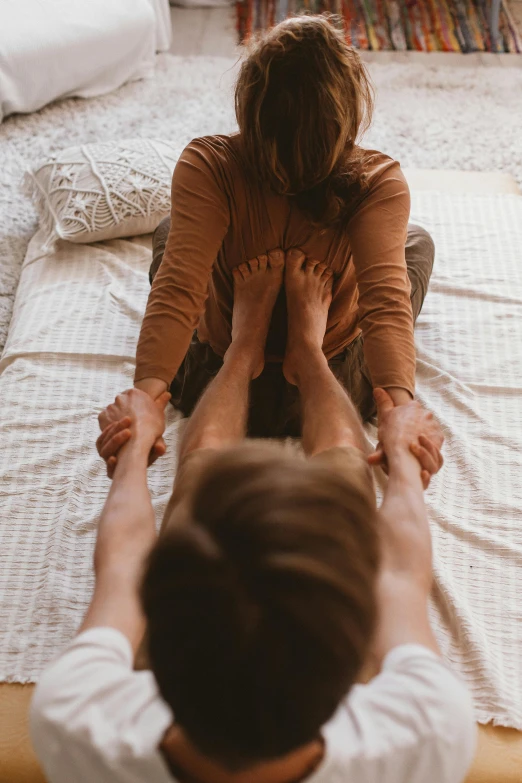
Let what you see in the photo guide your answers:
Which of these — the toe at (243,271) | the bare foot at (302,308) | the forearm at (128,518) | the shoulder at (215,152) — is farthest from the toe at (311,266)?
the forearm at (128,518)

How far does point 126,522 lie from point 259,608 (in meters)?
0.51

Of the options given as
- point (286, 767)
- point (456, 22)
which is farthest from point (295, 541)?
point (456, 22)

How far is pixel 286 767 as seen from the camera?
64 cm

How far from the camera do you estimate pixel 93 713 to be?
701mm

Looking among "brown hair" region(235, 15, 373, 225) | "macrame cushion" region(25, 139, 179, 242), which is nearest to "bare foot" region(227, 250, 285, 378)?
"brown hair" region(235, 15, 373, 225)

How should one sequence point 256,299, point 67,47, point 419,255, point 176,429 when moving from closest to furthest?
point 256,299
point 176,429
point 419,255
point 67,47

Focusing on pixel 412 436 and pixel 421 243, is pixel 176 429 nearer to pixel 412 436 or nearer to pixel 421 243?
pixel 412 436

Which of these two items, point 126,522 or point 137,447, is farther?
point 137,447

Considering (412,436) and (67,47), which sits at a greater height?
→ (67,47)

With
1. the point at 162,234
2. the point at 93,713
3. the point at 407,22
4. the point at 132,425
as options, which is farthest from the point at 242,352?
the point at 407,22

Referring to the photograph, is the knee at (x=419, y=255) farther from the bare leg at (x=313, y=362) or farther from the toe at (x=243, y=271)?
the toe at (x=243, y=271)

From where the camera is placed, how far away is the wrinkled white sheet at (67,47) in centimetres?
239

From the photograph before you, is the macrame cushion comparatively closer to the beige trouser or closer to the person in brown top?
the beige trouser

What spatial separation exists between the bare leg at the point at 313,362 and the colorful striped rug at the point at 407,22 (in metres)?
2.01
